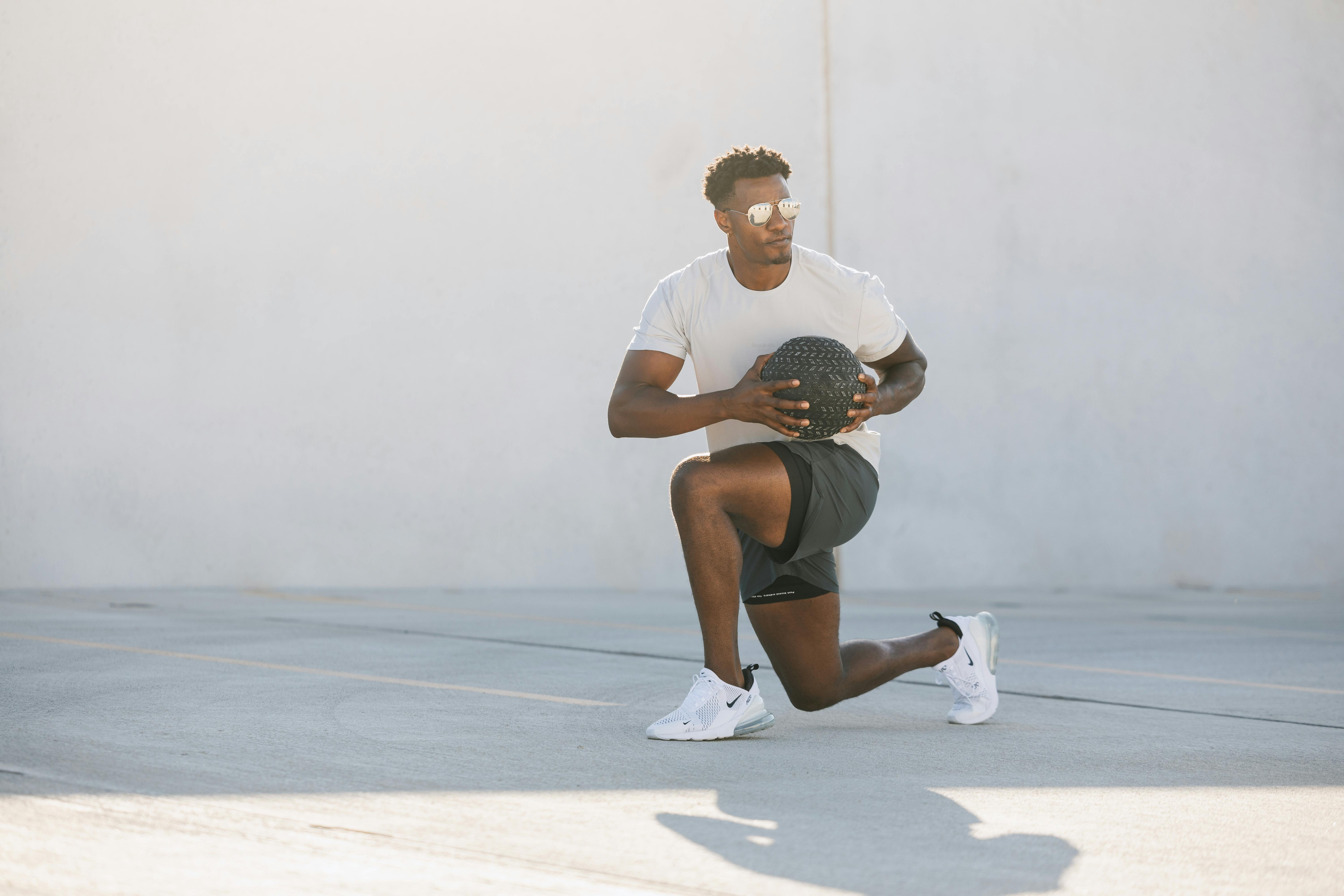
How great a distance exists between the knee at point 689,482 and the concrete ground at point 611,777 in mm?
577

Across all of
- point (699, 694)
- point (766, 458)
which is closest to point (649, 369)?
point (766, 458)

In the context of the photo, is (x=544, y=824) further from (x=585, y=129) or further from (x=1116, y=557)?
(x=1116, y=557)

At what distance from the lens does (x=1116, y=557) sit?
1031 cm

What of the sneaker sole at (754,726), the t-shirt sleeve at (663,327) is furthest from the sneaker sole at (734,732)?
the t-shirt sleeve at (663,327)

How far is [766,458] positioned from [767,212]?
62cm

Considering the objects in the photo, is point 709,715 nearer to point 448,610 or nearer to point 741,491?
point 741,491

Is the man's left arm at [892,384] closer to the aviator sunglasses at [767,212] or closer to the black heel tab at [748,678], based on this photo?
the aviator sunglasses at [767,212]

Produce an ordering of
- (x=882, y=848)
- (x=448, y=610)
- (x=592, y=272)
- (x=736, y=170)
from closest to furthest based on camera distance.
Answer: (x=882, y=848) → (x=736, y=170) → (x=448, y=610) → (x=592, y=272)

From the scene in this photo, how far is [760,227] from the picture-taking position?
3.42 metres

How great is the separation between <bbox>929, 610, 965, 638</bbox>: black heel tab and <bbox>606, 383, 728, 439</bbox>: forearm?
34.5 inches

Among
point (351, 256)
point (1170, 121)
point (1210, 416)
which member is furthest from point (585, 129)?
point (1210, 416)

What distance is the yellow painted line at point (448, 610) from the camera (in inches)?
256

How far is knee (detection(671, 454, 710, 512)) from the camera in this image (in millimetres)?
3230

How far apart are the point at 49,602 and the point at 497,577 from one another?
2886mm
